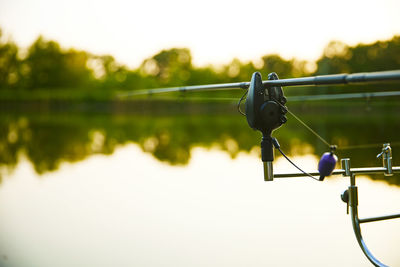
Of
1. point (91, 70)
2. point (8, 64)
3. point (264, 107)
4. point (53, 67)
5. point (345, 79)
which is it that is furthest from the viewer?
point (91, 70)

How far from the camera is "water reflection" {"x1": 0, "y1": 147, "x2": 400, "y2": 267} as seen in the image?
2.83 metres

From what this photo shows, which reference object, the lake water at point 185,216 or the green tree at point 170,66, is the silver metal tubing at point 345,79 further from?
the green tree at point 170,66

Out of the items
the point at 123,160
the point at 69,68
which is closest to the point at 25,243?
the point at 123,160

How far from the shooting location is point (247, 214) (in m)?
3.79

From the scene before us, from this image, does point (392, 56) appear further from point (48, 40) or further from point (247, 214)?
point (48, 40)

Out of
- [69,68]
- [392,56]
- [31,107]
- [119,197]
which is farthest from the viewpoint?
[69,68]

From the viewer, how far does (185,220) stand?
12.0ft

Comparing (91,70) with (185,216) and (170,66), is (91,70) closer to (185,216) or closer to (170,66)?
(170,66)

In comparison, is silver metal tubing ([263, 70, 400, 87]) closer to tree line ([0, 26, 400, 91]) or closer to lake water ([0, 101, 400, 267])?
lake water ([0, 101, 400, 267])

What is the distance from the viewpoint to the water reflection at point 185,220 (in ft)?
9.29

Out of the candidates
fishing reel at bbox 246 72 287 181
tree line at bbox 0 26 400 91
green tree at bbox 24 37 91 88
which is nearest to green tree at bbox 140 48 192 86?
tree line at bbox 0 26 400 91

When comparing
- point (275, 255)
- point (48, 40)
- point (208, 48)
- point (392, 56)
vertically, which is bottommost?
point (275, 255)

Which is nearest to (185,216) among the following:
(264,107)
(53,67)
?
(264,107)

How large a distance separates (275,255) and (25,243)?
1.60 metres
